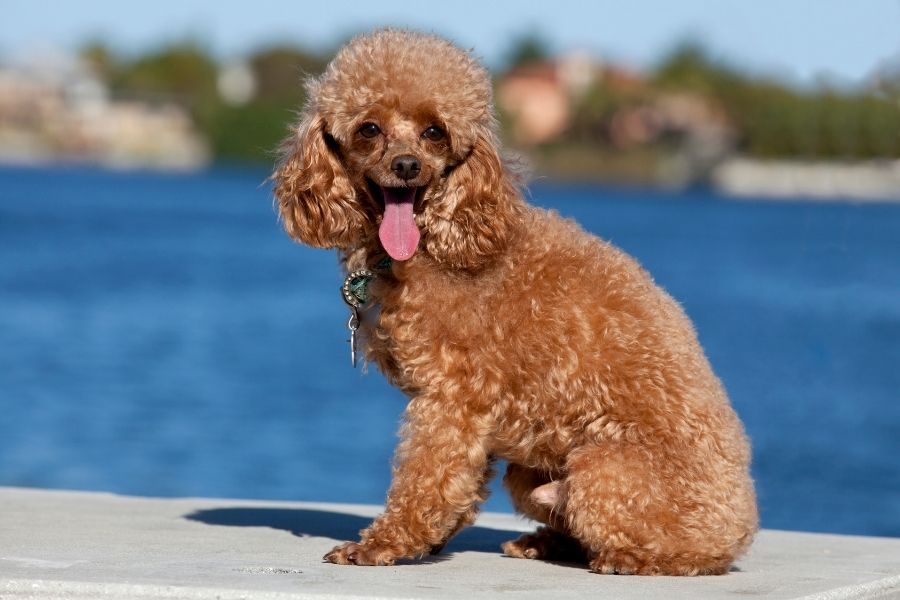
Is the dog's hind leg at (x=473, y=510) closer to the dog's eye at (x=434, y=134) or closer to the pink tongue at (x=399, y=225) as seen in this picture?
the pink tongue at (x=399, y=225)

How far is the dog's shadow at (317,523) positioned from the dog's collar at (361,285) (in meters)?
0.98

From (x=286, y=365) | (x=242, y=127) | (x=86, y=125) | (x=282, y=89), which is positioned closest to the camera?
(x=286, y=365)

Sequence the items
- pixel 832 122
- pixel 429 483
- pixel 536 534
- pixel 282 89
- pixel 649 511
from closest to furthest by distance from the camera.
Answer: pixel 649 511, pixel 429 483, pixel 536 534, pixel 832 122, pixel 282 89

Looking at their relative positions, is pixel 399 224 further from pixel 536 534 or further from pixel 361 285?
A: pixel 536 534

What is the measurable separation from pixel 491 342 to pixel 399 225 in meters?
0.50

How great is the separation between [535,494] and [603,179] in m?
100.0

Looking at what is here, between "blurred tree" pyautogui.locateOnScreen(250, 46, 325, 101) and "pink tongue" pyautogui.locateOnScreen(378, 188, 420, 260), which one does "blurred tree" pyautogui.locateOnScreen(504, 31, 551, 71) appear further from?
"pink tongue" pyautogui.locateOnScreen(378, 188, 420, 260)

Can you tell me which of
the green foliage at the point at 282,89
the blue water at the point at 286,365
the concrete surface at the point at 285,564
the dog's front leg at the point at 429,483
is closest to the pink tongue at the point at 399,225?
the dog's front leg at the point at 429,483

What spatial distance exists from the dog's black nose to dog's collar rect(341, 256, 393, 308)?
1.26 ft

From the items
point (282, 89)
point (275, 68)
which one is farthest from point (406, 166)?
point (275, 68)

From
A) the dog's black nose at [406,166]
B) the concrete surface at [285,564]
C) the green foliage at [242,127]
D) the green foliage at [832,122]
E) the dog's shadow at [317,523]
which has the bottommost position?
the concrete surface at [285,564]

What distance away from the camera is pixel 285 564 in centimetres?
462

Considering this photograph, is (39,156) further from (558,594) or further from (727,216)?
(558,594)

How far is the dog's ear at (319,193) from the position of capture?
4938 mm
